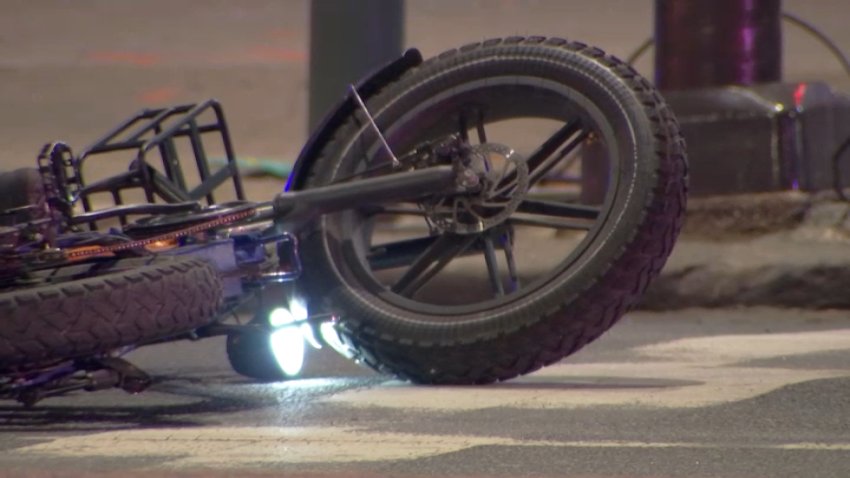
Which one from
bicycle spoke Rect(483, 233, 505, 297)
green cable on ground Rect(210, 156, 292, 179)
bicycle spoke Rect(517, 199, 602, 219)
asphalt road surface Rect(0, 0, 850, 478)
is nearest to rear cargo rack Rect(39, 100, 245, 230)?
asphalt road surface Rect(0, 0, 850, 478)

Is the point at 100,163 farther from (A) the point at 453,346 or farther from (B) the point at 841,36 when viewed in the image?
(A) the point at 453,346

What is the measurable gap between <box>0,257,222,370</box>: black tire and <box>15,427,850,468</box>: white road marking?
0.24 m

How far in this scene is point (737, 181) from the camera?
8109mm

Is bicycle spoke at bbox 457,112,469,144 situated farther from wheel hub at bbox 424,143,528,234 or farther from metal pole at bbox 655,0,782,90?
metal pole at bbox 655,0,782,90

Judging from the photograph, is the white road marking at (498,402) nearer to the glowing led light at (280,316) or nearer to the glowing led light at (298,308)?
the glowing led light at (298,308)

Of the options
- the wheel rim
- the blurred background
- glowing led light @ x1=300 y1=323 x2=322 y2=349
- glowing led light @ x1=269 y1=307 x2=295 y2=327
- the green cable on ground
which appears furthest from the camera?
the blurred background

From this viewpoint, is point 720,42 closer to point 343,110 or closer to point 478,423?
point 343,110

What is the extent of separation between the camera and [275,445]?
3.76 meters

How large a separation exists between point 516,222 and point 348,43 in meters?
3.74

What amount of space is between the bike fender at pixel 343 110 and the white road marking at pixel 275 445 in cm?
106

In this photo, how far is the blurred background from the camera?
14242 millimetres

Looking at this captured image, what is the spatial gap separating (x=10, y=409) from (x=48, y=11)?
40.7 feet

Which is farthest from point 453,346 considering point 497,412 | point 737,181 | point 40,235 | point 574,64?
point 737,181

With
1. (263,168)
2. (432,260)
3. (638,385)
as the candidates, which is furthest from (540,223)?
(263,168)
